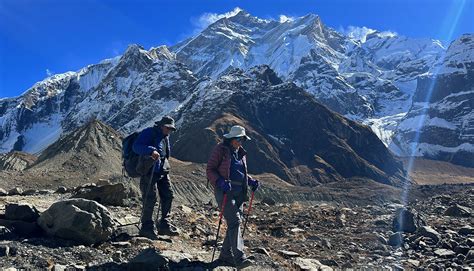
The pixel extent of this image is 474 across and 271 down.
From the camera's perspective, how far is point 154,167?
1055cm

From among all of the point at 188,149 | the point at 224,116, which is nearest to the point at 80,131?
the point at 188,149

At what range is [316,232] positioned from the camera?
1611 cm

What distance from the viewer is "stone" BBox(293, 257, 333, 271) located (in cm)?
1038

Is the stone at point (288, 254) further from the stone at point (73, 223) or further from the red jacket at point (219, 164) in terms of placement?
the stone at point (73, 223)

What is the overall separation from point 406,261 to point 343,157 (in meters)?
158

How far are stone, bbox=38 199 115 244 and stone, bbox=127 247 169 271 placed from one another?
4.60ft

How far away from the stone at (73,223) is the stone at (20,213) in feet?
0.76

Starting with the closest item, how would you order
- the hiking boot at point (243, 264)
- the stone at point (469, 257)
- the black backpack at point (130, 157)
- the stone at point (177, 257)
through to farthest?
1. the stone at point (177, 257)
2. the hiking boot at point (243, 264)
3. the black backpack at point (130, 157)
4. the stone at point (469, 257)

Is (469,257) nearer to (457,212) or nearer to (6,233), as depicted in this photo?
(6,233)

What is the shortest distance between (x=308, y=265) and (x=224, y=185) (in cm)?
260

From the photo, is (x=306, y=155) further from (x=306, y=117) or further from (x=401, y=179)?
(x=401, y=179)

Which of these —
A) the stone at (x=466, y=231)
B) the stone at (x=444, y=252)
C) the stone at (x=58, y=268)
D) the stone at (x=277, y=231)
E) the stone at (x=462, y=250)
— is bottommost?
the stone at (x=58, y=268)

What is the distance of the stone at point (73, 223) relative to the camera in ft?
31.8

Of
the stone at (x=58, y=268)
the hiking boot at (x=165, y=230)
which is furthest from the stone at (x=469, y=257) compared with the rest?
the stone at (x=58, y=268)
